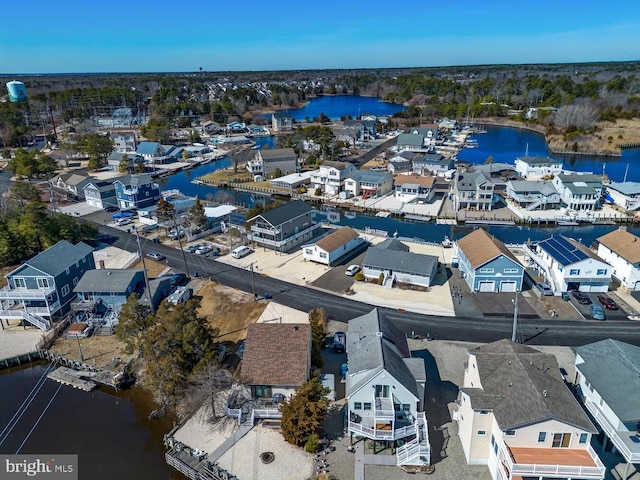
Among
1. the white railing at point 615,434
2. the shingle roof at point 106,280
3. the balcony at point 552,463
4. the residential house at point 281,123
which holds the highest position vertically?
the residential house at point 281,123

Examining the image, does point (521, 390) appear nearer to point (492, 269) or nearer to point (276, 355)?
point (276, 355)

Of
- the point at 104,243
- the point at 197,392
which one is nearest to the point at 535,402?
the point at 197,392

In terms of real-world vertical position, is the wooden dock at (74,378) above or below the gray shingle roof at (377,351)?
below

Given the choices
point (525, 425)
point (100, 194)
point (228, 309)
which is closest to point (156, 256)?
point (228, 309)

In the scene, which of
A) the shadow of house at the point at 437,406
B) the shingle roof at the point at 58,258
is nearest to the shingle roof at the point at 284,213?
the shingle roof at the point at 58,258

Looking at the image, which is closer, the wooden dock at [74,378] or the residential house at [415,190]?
the wooden dock at [74,378]

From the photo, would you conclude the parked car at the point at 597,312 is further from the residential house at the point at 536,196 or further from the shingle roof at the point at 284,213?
the residential house at the point at 536,196

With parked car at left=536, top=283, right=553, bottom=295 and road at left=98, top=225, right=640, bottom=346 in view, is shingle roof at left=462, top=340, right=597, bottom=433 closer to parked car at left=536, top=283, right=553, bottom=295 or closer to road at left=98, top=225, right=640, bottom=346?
road at left=98, top=225, right=640, bottom=346
